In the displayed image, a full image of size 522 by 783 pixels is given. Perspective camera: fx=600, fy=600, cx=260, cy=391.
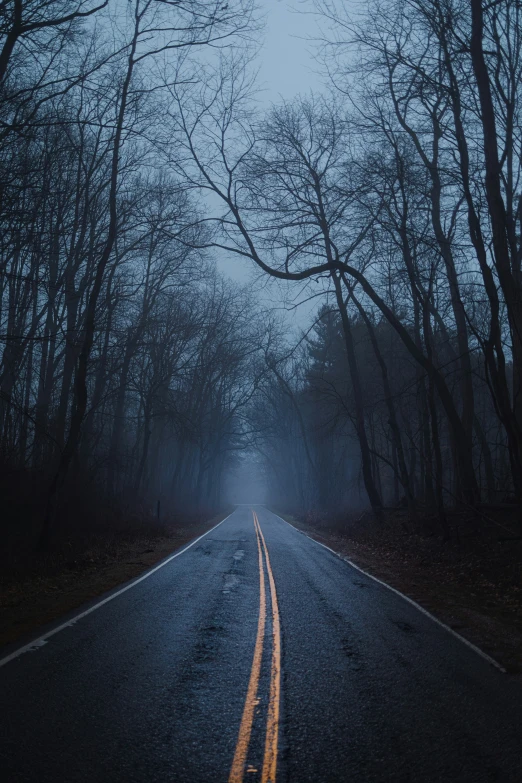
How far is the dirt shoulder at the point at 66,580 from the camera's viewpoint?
864cm

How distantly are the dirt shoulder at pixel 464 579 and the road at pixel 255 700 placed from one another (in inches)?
24.5

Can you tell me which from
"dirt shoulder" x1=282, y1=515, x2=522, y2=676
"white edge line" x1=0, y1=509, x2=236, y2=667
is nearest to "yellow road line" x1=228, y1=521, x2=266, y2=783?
"white edge line" x1=0, y1=509, x2=236, y2=667

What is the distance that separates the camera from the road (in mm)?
4094

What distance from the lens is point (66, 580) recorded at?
479 inches

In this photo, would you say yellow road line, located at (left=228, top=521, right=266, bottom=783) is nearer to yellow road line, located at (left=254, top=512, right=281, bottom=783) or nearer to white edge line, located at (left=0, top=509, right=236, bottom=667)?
yellow road line, located at (left=254, top=512, right=281, bottom=783)

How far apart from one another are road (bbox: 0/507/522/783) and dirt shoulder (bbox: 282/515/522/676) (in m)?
0.62

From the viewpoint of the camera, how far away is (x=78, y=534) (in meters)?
17.5

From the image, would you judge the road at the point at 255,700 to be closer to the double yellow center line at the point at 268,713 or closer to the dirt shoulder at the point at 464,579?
the double yellow center line at the point at 268,713

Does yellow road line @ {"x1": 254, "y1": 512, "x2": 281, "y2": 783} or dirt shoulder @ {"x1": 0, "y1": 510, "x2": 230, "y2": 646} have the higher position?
dirt shoulder @ {"x1": 0, "y1": 510, "x2": 230, "y2": 646}

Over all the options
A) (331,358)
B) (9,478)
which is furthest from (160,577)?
(331,358)

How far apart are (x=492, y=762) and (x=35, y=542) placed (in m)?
13.1

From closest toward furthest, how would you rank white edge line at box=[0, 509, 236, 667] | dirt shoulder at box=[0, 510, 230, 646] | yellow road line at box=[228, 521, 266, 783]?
1. yellow road line at box=[228, 521, 266, 783]
2. white edge line at box=[0, 509, 236, 667]
3. dirt shoulder at box=[0, 510, 230, 646]

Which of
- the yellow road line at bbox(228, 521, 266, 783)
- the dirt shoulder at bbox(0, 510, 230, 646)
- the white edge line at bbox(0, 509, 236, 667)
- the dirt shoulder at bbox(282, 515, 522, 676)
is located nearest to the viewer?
the yellow road line at bbox(228, 521, 266, 783)

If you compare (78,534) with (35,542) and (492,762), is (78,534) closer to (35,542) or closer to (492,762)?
(35,542)
